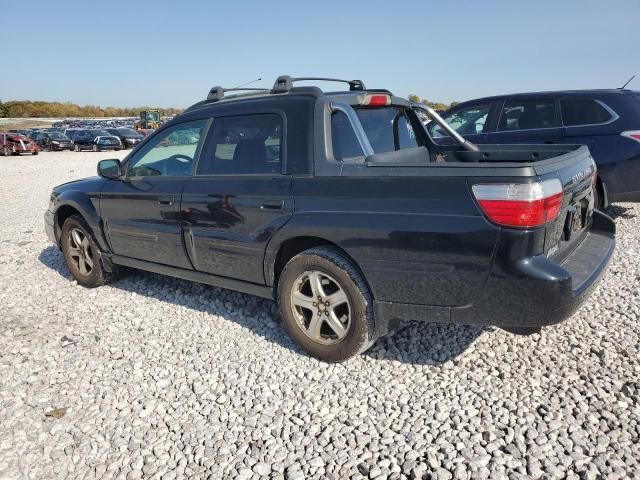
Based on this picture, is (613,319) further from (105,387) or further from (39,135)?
(39,135)

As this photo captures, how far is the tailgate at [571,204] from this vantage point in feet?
8.70

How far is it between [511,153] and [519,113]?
321cm

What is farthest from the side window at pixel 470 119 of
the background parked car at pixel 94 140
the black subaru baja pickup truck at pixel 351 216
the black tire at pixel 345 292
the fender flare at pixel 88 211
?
the background parked car at pixel 94 140

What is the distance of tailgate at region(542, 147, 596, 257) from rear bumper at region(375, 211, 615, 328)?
13 centimetres

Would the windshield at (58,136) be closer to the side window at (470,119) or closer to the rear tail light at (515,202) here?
the side window at (470,119)

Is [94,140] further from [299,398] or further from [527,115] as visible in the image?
[299,398]

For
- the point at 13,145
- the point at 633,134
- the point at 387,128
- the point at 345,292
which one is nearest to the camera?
the point at 345,292

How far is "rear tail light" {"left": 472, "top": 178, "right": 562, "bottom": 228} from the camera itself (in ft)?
7.89

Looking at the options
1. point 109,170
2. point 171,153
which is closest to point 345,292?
point 171,153

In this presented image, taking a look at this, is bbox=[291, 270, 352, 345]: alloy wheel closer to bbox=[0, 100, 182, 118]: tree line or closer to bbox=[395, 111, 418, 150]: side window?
bbox=[395, 111, 418, 150]: side window

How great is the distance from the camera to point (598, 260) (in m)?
3.10

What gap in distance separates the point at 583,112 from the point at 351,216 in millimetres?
4971

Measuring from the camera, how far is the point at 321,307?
125 inches

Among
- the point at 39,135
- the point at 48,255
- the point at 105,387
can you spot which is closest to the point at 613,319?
the point at 105,387
